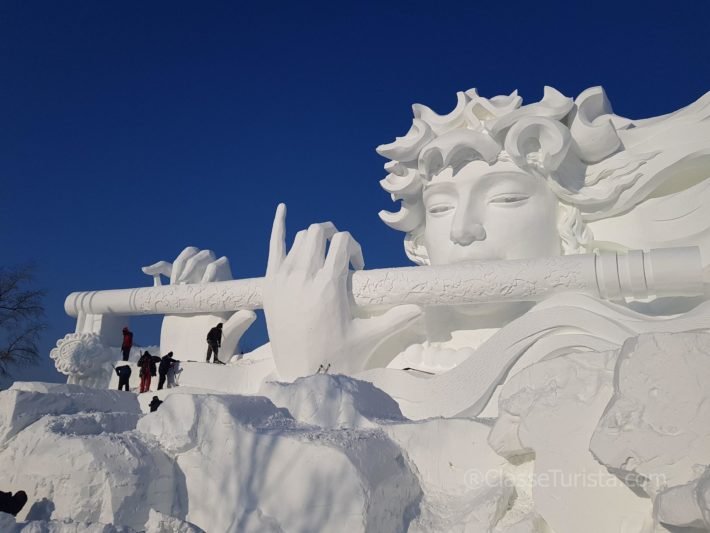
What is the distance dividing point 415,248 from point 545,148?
1.95m

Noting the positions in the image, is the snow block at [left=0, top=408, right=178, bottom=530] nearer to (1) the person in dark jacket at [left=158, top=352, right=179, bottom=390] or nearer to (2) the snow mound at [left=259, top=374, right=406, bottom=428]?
(2) the snow mound at [left=259, top=374, right=406, bottom=428]

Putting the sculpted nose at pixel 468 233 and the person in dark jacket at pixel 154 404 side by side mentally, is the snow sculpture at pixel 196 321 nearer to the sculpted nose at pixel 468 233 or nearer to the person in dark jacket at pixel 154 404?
the person in dark jacket at pixel 154 404

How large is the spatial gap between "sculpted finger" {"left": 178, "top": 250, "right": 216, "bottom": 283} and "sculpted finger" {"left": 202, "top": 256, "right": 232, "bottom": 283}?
7cm

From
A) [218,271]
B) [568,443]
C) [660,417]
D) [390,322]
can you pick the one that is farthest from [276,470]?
[218,271]

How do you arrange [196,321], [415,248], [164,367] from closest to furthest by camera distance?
[164,367]
[415,248]
[196,321]

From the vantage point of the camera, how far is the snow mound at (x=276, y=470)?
3.05 metres

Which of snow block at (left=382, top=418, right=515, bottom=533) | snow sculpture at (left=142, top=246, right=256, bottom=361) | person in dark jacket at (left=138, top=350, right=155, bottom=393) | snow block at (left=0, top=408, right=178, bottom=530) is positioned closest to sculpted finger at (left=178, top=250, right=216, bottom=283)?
snow sculpture at (left=142, top=246, right=256, bottom=361)

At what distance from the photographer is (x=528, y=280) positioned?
608cm

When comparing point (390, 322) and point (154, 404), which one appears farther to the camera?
point (390, 322)

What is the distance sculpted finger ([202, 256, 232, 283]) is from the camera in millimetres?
8766

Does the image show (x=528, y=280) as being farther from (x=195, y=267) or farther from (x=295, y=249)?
(x=195, y=267)

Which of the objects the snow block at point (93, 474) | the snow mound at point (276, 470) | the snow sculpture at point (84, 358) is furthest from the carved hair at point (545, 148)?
the snow block at point (93, 474)

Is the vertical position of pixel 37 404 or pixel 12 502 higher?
pixel 37 404

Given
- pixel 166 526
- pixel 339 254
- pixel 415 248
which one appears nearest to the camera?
pixel 166 526
